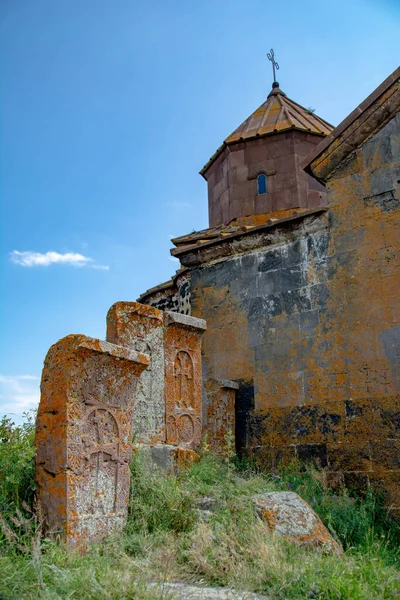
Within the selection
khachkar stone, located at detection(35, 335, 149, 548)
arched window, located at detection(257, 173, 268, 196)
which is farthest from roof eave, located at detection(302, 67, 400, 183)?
khachkar stone, located at detection(35, 335, 149, 548)

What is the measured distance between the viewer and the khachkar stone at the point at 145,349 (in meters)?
5.08

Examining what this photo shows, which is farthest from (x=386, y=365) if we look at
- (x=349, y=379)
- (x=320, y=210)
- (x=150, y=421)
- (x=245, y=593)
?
(x=245, y=593)

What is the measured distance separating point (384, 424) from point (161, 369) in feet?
6.33

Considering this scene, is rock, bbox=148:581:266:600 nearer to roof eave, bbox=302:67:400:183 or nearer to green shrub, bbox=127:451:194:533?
green shrub, bbox=127:451:194:533

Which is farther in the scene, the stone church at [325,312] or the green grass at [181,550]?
the stone church at [325,312]

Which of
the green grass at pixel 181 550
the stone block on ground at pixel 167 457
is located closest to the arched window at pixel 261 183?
the stone block on ground at pixel 167 457

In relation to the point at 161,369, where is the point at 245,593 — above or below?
below

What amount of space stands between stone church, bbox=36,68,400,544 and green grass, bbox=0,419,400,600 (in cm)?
35

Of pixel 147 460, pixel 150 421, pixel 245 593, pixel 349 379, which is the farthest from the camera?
pixel 349 379

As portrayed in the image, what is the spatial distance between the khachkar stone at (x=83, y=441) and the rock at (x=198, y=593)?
795 millimetres

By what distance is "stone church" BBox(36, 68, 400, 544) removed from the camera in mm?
5195

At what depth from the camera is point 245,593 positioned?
301 cm

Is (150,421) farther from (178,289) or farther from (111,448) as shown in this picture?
(178,289)

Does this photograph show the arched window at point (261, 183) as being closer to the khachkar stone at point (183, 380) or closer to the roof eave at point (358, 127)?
the roof eave at point (358, 127)
